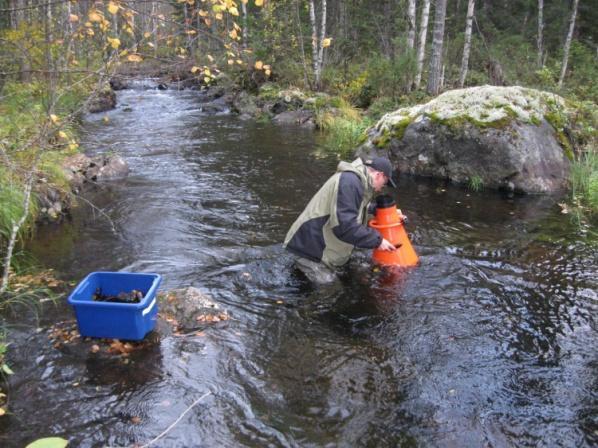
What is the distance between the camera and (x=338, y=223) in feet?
16.7

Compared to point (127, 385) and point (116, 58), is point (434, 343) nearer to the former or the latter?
point (127, 385)

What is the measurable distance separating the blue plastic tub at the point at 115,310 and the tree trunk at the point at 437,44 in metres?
11.8

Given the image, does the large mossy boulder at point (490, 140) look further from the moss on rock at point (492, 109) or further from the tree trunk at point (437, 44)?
the tree trunk at point (437, 44)

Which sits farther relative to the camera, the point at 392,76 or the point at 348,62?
the point at 348,62

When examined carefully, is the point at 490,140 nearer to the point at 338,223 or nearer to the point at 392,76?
the point at 338,223

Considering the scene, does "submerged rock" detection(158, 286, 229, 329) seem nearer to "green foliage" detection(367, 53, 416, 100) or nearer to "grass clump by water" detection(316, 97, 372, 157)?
"grass clump by water" detection(316, 97, 372, 157)

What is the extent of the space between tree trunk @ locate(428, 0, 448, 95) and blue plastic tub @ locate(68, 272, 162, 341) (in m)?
11.8

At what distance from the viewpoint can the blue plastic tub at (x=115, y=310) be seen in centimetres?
401

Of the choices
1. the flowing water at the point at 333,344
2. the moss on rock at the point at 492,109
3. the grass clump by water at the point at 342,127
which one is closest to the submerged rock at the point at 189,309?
the flowing water at the point at 333,344

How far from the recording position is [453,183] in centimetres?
955

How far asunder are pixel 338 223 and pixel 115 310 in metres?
2.26

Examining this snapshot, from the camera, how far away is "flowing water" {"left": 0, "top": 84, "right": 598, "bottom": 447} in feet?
11.4

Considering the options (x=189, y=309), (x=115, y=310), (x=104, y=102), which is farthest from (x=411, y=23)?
(x=115, y=310)

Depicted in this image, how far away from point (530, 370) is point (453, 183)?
5.91 m
